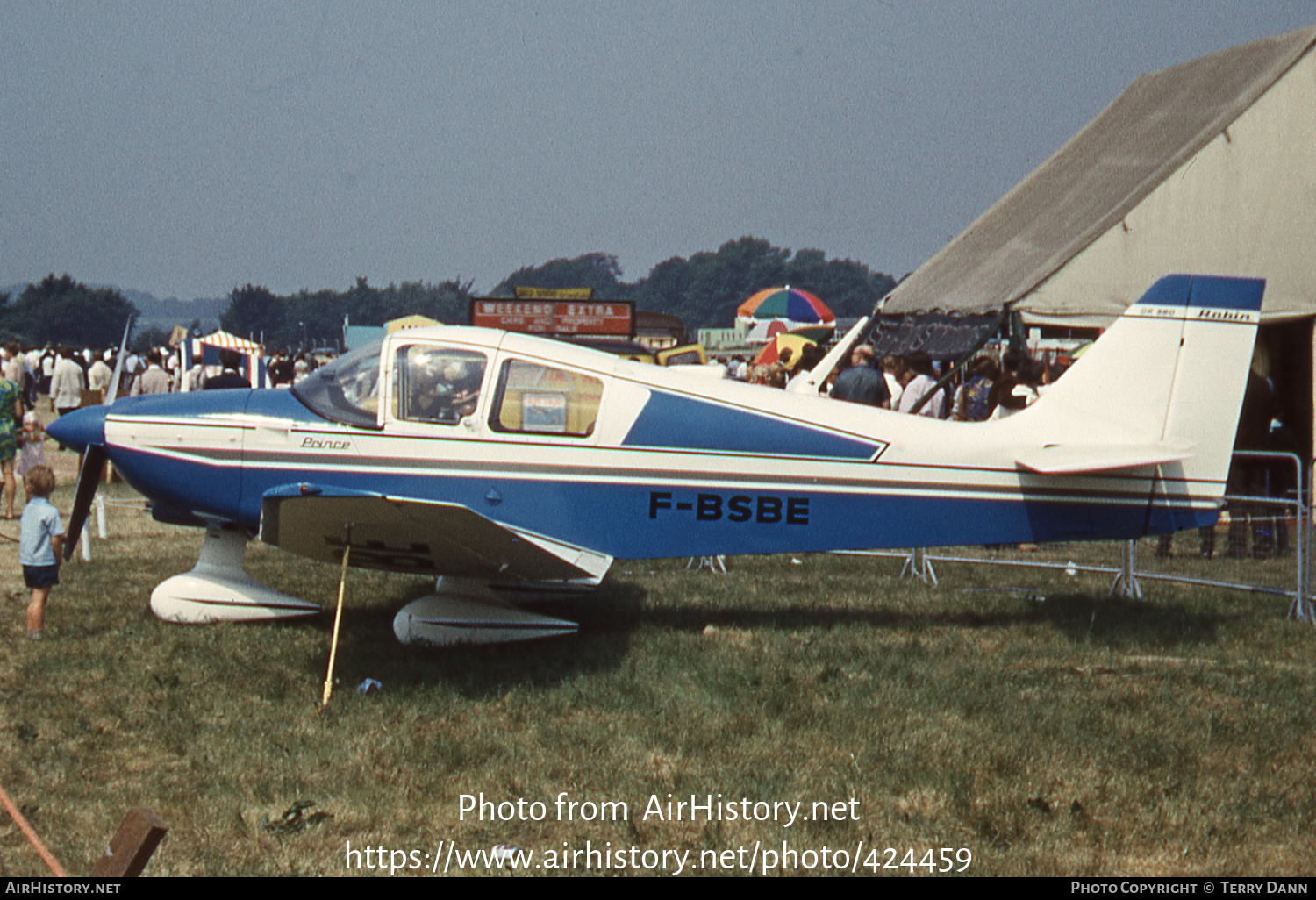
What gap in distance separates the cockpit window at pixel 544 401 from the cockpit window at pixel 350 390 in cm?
81

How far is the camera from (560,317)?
36625 millimetres

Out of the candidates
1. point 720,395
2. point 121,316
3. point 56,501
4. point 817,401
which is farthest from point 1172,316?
point 121,316

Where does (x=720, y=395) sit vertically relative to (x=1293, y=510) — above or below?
above

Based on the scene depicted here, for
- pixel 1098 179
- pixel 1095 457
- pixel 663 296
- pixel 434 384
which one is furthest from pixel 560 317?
pixel 663 296

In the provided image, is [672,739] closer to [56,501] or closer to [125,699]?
[125,699]

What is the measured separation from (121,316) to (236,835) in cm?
12773

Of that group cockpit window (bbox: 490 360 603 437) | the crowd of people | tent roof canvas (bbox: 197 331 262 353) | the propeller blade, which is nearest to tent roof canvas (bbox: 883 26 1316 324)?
the crowd of people

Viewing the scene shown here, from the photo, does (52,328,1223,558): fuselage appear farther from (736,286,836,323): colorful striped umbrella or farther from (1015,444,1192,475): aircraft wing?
(736,286,836,323): colorful striped umbrella

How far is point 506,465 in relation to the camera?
6820 mm

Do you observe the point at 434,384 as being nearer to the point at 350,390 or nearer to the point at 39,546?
the point at 350,390

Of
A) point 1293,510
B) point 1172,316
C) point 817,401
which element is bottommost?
point 1293,510

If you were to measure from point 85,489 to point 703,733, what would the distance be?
15.9 feet

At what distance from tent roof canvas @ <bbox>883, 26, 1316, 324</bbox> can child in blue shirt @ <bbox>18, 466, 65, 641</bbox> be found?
877 centimetres

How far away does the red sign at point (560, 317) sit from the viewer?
1432 inches
